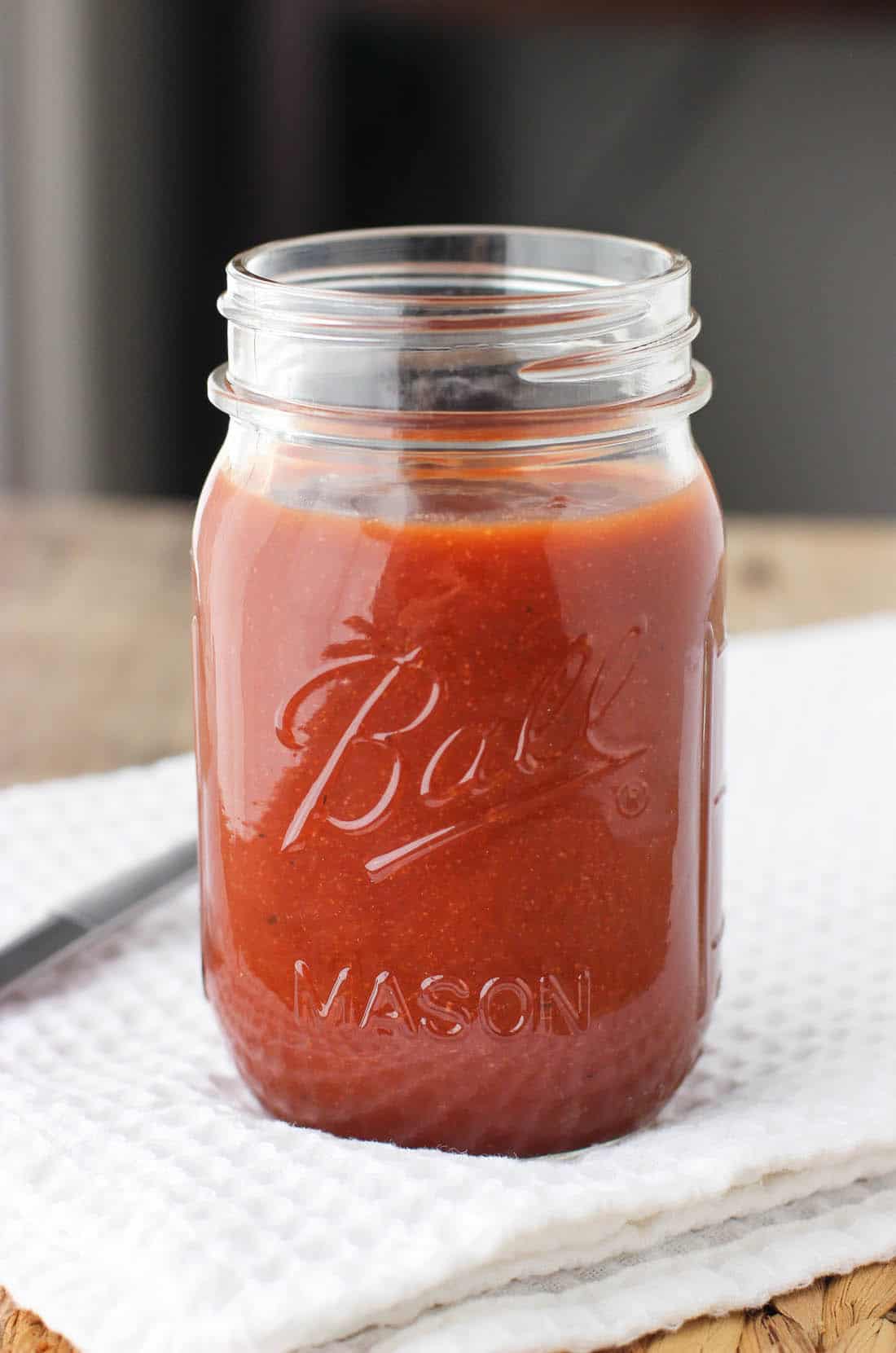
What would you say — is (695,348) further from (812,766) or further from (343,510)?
(343,510)

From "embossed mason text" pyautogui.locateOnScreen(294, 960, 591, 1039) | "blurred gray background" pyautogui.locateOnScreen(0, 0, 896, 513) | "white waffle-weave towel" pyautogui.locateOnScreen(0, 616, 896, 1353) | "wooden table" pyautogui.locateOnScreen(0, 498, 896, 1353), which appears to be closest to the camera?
"white waffle-weave towel" pyautogui.locateOnScreen(0, 616, 896, 1353)

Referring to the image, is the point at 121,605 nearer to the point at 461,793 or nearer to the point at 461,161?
the point at 461,793

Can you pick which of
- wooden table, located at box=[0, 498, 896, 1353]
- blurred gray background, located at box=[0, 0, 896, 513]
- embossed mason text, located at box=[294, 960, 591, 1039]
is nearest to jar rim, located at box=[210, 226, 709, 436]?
embossed mason text, located at box=[294, 960, 591, 1039]

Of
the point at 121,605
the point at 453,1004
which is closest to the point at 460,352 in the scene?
the point at 453,1004

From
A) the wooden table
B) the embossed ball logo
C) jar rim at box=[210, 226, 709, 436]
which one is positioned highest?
jar rim at box=[210, 226, 709, 436]

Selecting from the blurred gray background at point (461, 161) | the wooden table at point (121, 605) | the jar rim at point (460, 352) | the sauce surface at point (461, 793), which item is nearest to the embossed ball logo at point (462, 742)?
the sauce surface at point (461, 793)

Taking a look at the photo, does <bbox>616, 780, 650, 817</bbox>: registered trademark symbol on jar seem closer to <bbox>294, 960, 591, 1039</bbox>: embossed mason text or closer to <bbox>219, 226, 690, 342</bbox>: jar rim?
<bbox>294, 960, 591, 1039</bbox>: embossed mason text
